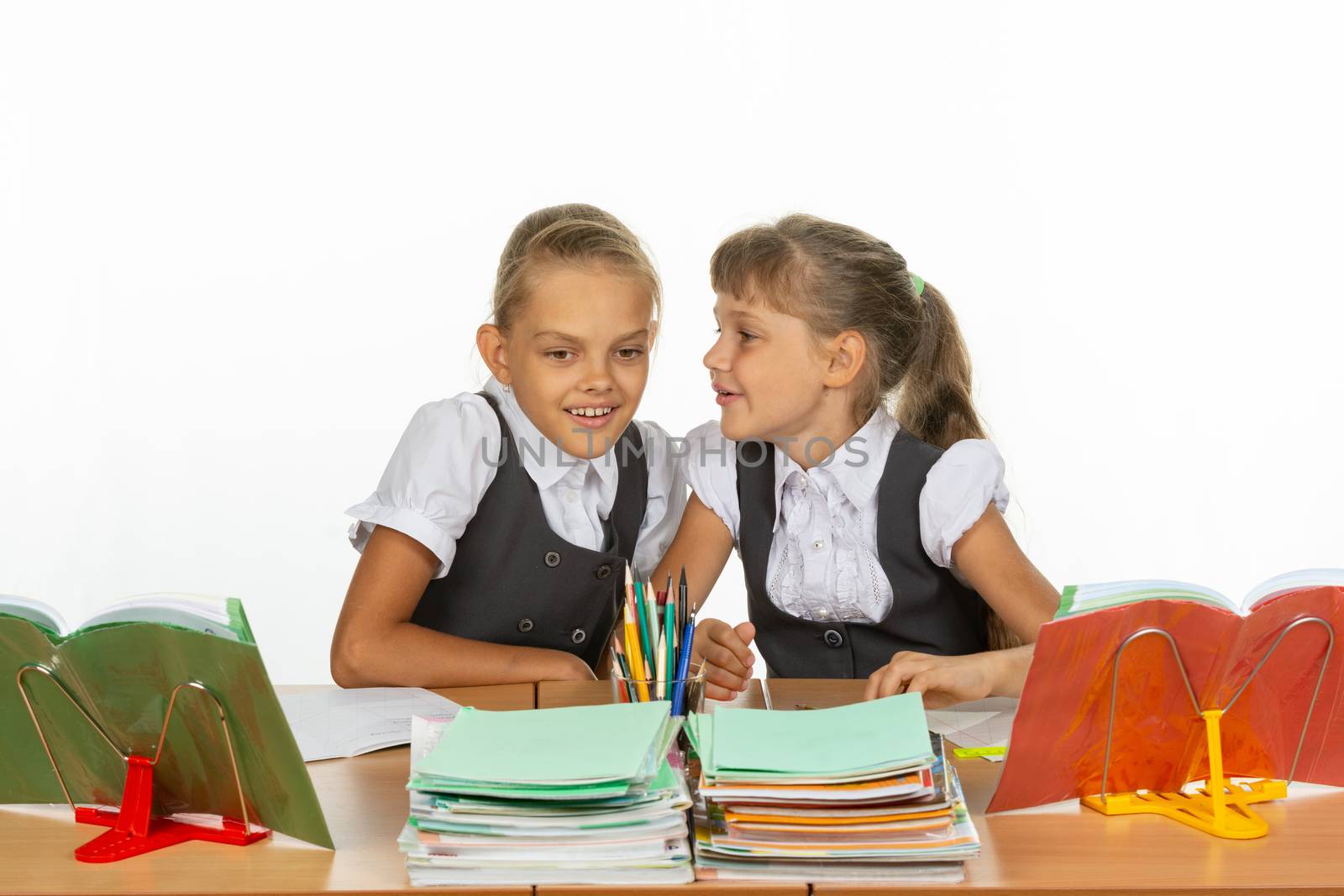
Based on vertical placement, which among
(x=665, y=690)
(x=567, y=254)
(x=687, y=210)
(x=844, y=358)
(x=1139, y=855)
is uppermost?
(x=687, y=210)

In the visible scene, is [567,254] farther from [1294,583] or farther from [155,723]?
[1294,583]

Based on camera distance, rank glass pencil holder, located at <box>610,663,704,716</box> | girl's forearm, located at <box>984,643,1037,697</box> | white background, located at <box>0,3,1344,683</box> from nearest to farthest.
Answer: glass pencil holder, located at <box>610,663,704,716</box>
girl's forearm, located at <box>984,643,1037,697</box>
white background, located at <box>0,3,1344,683</box>

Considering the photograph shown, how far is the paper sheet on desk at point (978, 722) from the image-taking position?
1256mm

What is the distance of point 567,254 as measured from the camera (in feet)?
5.40

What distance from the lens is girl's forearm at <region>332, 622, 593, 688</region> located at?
1.48m

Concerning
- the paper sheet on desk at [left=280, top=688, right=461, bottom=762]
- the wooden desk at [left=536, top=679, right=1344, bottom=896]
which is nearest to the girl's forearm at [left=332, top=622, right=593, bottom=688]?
the paper sheet on desk at [left=280, top=688, right=461, bottom=762]

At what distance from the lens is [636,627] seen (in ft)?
3.99

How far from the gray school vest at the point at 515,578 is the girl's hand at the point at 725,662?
33 cm

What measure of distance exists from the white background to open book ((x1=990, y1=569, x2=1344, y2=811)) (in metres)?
2.15

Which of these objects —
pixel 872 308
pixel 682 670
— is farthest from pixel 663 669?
pixel 872 308

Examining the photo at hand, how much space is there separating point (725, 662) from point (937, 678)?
0.22 m

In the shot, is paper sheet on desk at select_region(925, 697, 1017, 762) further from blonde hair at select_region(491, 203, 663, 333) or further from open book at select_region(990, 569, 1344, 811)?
blonde hair at select_region(491, 203, 663, 333)

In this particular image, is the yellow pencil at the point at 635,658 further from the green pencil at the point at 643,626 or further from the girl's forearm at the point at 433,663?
the girl's forearm at the point at 433,663

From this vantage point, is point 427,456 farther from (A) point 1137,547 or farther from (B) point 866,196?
(A) point 1137,547
